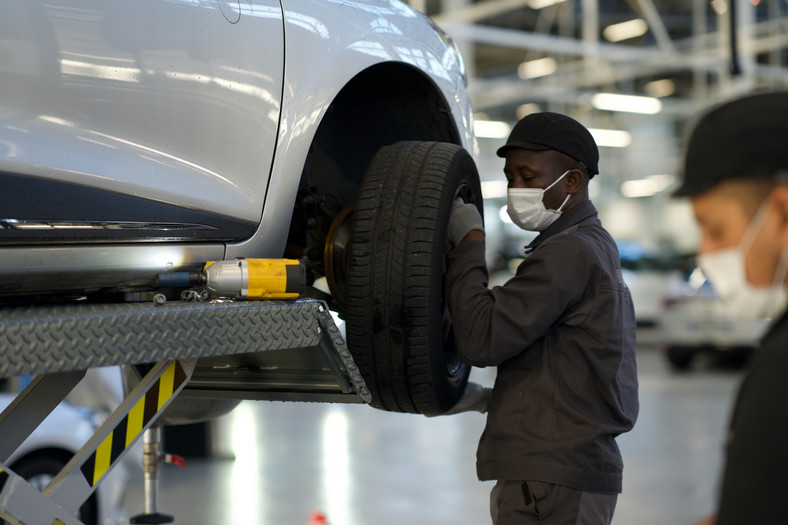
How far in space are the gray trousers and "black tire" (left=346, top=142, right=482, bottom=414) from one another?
319 mm

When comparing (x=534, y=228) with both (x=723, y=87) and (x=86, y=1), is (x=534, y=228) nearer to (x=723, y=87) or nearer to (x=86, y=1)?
(x=86, y=1)

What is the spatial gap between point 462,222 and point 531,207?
177mm

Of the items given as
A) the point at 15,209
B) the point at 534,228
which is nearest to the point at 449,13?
the point at 534,228

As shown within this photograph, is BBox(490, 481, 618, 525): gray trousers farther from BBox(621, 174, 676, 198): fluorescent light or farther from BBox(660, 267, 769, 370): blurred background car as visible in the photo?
BBox(621, 174, 676, 198): fluorescent light

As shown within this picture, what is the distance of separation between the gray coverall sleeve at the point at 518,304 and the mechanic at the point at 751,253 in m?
0.86

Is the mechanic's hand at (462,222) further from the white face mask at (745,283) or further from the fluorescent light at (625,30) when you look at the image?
the fluorescent light at (625,30)

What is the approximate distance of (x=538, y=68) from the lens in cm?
2220

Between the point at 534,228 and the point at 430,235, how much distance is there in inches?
12.8

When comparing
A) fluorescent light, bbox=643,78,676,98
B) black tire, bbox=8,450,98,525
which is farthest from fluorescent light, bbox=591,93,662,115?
black tire, bbox=8,450,98,525

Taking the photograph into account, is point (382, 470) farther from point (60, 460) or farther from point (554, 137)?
point (554, 137)

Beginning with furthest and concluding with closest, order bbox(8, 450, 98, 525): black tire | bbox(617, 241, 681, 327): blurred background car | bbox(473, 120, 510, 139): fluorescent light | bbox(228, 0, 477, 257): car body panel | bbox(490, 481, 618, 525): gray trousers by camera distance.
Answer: bbox(473, 120, 510, 139): fluorescent light < bbox(617, 241, 681, 327): blurred background car < bbox(8, 450, 98, 525): black tire < bbox(228, 0, 477, 257): car body panel < bbox(490, 481, 618, 525): gray trousers

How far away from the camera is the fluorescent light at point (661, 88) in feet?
87.7

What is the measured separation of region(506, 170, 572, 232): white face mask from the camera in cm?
239

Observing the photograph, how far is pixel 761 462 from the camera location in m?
1.08
